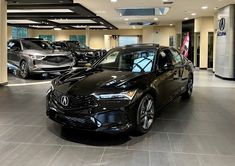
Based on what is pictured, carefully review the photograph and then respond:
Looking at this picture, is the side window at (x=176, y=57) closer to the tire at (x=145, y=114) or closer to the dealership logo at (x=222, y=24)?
the tire at (x=145, y=114)

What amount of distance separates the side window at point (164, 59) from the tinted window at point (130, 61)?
16cm

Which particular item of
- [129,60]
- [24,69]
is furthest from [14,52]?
[129,60]

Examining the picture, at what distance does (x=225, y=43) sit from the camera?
11242 mm

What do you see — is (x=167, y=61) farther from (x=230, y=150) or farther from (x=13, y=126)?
(x=13, y=126)

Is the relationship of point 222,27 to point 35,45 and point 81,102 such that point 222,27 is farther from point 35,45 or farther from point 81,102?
point 81,102

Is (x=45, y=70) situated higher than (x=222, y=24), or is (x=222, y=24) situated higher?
(x=222, y=24)

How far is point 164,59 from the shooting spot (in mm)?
5016

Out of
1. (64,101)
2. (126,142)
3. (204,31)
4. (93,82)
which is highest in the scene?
(204,31)

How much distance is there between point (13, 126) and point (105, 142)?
5.37ft

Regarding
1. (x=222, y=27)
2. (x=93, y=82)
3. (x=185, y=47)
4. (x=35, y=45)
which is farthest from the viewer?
(x=185, y=47)

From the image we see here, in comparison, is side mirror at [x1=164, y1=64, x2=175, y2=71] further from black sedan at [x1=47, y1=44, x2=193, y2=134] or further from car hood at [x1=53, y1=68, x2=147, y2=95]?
car hood at [x1=53, y1=68, x2=147, y2=95]

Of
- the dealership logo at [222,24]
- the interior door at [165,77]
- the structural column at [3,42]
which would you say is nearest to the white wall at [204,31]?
the dealership logo at [222,24]

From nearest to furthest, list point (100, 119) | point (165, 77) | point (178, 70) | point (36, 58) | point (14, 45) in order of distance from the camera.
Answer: point (100, 119)
point (165, 77)
point (178, 70)
point (36, 58)
point (14, 45)

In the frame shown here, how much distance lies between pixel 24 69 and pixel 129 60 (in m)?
6.89
